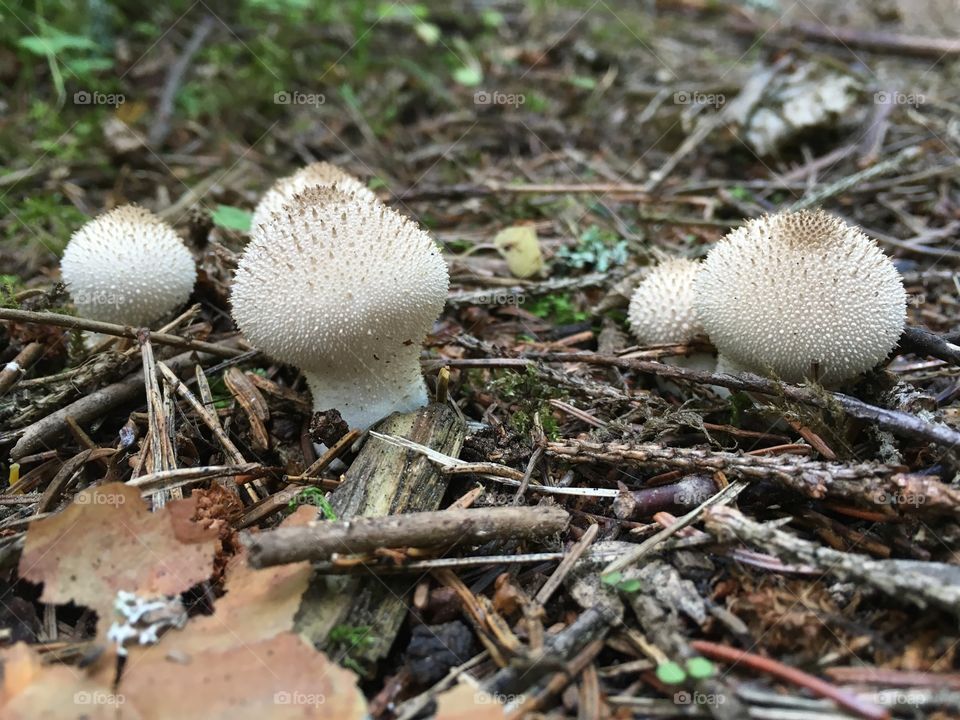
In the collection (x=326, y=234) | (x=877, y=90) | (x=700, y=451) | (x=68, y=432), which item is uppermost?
(x=877, y=90)

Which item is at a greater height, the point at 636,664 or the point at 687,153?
the point at 687,153

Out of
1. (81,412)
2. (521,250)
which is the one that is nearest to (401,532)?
(81,412)

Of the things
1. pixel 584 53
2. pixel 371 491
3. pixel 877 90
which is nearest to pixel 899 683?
pixel 371 491

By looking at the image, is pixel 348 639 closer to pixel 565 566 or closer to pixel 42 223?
pixel 565 566

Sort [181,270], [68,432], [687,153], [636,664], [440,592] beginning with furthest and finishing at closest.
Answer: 1. [687,153]
2. [181,270]
3. [68,432]
4. [440,592]
5. [636,664]

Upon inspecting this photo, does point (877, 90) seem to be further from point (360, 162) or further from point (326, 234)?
point (326, 234)

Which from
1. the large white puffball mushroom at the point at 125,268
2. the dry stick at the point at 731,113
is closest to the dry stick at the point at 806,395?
the large white puffball mushroom at the point at 125,268
